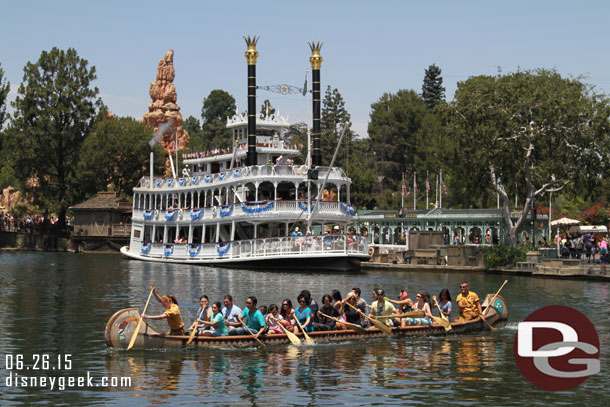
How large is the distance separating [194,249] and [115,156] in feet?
105

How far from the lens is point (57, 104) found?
259 feet

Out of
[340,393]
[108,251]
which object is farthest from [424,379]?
[108,251]

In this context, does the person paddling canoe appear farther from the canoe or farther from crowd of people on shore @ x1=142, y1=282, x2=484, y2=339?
the canoe

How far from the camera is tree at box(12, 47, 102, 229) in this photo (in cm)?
7831

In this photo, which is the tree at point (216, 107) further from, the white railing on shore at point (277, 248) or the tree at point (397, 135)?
the white railing on shore at point (277, 248)

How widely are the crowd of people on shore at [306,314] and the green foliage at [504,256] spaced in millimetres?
23640

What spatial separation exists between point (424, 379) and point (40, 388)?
868 cm

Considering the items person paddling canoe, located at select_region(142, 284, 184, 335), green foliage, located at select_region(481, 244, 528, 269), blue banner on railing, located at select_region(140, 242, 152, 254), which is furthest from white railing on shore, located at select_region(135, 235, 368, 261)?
person paddling canoe, located at select_region(142, 284, 184, 335)

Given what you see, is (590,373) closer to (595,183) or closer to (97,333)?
(97,333)

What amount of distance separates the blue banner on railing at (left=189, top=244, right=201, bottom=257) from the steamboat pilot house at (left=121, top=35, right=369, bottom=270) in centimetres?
7

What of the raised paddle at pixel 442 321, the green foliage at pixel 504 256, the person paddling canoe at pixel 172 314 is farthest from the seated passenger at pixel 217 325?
the green foliage at pixel 504 256

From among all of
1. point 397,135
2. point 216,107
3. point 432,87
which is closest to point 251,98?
point 397,135

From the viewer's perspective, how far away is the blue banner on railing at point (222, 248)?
51375 mm

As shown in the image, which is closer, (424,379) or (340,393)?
(340,393)
